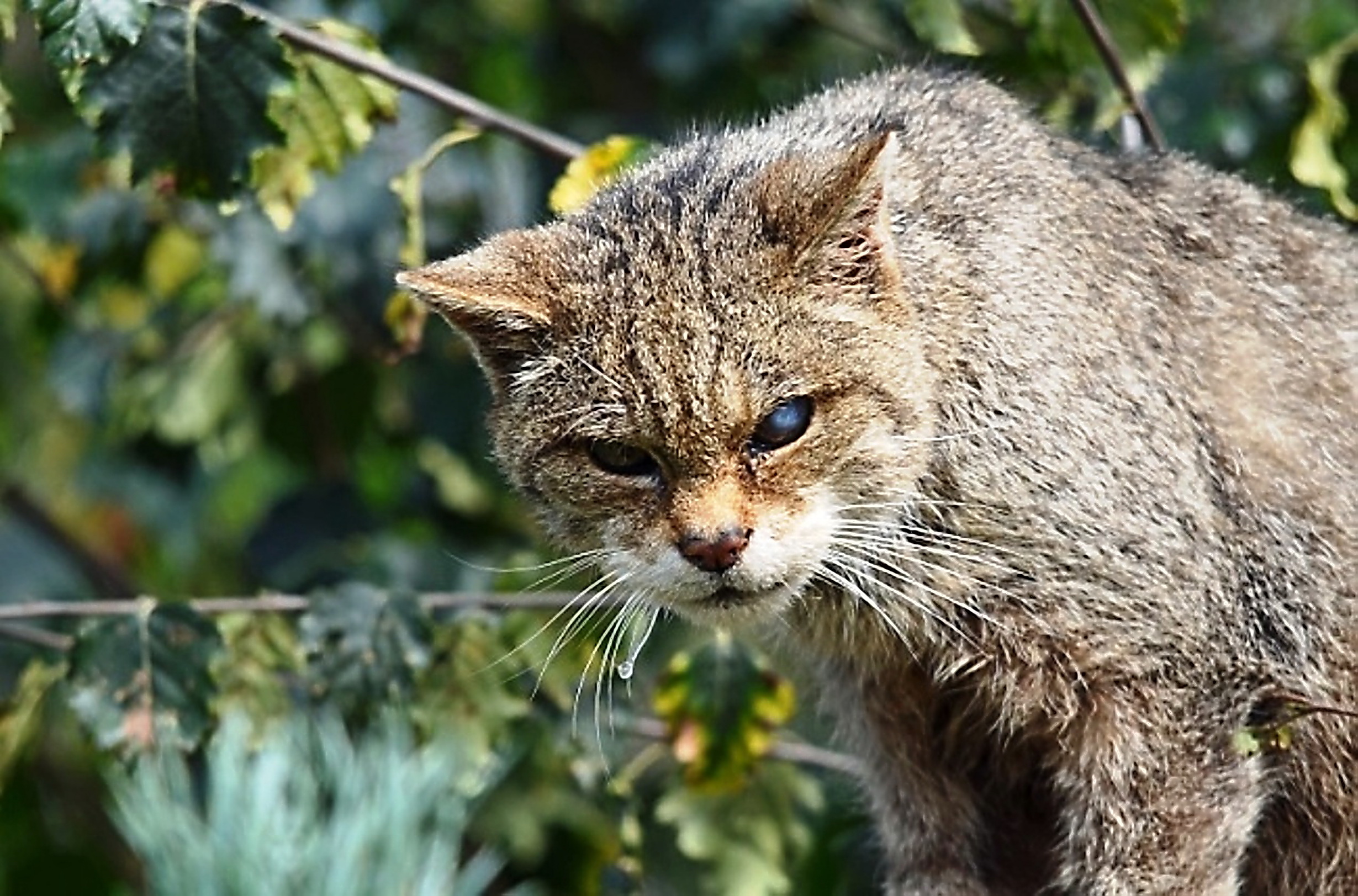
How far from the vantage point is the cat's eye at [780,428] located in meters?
4.32

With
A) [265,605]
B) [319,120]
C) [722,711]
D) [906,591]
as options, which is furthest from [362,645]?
[906,591]

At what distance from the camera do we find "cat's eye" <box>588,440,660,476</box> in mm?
4352

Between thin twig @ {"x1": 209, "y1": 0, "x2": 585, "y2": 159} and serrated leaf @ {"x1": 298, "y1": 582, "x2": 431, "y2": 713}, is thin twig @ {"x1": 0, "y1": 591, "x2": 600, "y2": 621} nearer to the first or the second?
serrated leaf @ {"x1": 298, "y1": 582, "x2": 431, "y2": 713}

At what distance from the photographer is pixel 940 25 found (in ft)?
16.8

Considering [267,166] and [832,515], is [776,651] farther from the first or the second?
[267,166]

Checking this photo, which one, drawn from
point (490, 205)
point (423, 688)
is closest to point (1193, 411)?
point (423, 688)

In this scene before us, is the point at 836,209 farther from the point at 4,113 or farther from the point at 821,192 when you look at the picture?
Result: the point at 4,113

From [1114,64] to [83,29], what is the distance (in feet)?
7.05

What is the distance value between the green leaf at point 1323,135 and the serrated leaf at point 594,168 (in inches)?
56.4

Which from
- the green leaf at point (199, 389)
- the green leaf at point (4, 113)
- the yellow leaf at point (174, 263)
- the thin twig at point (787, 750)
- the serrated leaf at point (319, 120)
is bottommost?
the thin twig at point (787, 750)

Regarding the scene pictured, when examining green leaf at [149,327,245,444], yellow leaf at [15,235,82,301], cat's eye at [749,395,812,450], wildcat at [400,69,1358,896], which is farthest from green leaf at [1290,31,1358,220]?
yellow leaf at [15,235,82,301]

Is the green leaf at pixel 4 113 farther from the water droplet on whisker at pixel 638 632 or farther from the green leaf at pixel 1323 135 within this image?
the green leaf at pixel 1323 135

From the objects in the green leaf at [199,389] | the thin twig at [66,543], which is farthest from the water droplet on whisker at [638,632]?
the thin twig at [66,543]

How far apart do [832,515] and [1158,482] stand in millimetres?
600
